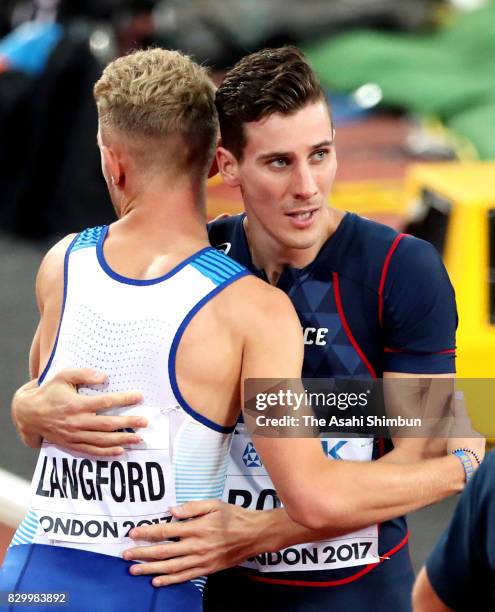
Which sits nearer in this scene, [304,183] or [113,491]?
[113,491]

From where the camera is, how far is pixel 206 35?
15258mm

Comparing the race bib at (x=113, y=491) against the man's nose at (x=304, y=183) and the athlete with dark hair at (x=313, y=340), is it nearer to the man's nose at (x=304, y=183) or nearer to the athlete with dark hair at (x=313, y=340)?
the athlete with dark hair at (x=313, y=340)

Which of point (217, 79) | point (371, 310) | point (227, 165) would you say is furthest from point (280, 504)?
point (217, 79)

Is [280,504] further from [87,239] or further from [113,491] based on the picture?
[87,239]

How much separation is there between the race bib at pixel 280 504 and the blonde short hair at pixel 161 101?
77 centimetres

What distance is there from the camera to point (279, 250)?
130 inches

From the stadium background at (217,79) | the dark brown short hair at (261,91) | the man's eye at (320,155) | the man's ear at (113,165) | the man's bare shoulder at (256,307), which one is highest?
the stadium background at (217,79)

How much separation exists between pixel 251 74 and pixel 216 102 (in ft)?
0.38

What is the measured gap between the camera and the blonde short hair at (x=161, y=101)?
2977mm

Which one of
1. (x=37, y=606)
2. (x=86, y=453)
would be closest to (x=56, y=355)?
(x=86, y=453)

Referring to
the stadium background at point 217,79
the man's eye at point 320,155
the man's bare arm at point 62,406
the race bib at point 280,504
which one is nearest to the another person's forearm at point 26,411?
the man's bare arm at point 62,406

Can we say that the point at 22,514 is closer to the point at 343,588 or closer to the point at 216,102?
the point at 343,588

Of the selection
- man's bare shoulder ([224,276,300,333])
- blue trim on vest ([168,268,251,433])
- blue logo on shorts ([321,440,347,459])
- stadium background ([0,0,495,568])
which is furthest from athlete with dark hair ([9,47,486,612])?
stadium background ([0,0,495,568])

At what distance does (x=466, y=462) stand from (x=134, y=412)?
88 centimetres
